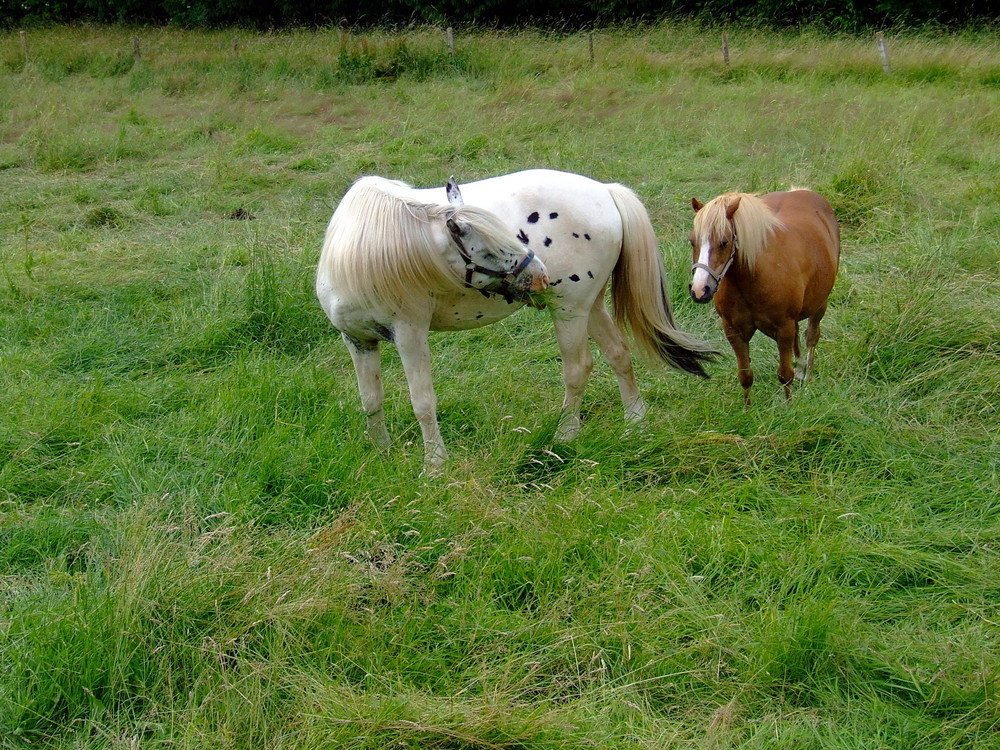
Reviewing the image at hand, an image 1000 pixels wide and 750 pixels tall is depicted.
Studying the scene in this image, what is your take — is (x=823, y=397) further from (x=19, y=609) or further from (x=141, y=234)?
(x=141, y=234)

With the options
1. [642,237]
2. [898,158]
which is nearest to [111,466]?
[642,237]

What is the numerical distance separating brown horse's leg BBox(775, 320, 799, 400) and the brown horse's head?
1.77 feet

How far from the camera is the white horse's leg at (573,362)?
14.9 ft

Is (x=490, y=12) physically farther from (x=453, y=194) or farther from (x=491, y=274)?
(x=491, y=274)

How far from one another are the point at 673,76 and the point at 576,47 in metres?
2.94

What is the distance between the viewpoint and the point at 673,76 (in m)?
13.6

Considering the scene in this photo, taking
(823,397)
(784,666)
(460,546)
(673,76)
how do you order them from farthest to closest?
(673,76) → (823,397) → (460,546) → (784,666)

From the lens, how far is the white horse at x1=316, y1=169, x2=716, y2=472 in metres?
4.02

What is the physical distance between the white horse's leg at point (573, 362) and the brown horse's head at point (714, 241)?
2.04 feet

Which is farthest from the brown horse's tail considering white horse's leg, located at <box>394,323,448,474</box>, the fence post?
the fence post

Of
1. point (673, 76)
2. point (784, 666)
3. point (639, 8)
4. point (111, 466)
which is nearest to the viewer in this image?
point (784, 666)

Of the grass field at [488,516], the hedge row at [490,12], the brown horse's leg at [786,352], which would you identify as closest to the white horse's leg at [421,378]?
the grass field at [488,516]

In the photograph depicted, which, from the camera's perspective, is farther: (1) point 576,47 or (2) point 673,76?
(1) point 576,47

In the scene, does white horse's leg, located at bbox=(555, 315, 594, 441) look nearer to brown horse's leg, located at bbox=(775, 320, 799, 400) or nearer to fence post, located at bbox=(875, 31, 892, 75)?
brown horse's leg, located at bbox=(775, 320, 799, 400)
